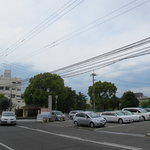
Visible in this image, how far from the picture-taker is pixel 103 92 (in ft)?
226

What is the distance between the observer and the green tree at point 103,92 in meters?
67.7

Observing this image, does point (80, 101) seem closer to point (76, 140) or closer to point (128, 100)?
point (128, 100)

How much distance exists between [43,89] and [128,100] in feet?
84.3

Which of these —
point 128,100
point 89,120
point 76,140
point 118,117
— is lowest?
point 76,140

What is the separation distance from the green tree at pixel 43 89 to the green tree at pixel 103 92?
1278 centimetres

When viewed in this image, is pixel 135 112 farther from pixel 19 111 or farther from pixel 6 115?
pixel 19 111

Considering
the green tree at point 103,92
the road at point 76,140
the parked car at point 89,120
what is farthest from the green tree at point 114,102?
the road at point 76,140

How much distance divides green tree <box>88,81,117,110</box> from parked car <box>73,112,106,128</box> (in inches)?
1517

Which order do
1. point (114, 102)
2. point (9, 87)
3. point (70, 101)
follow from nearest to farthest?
point (114, 102) < point (70, 101) < point (9, 87)

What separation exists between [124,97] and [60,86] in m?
22.0

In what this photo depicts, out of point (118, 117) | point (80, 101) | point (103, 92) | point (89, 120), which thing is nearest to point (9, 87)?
point (80, 101)

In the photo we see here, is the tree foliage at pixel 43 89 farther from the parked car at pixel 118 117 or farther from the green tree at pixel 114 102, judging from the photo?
the parked car at pixel 118 117

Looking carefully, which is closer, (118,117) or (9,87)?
(118,117)

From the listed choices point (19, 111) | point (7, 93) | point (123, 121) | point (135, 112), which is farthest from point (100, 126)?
point (7, 93)
